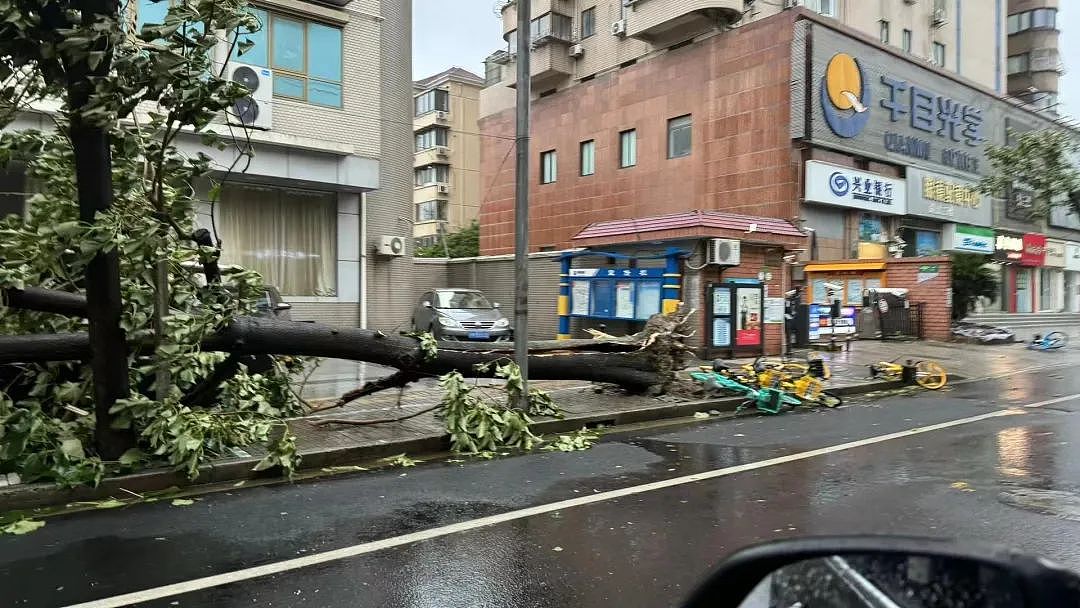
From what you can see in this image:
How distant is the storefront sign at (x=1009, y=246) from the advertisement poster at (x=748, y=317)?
2037cm

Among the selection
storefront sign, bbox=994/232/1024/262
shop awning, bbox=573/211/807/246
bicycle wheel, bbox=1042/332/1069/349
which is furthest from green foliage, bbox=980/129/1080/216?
shop awning, bbox=573/211/807/246

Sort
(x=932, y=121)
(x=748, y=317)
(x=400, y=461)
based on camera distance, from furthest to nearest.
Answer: (x=932, y=121) < (x=748, y=317) < (x=400, y=461)

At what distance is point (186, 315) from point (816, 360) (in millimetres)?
9585

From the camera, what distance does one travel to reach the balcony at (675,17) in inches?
1010

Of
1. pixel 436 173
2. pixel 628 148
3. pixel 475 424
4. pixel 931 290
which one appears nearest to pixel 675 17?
pixel 628 148

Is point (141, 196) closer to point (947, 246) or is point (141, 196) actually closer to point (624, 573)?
point (624, 573)

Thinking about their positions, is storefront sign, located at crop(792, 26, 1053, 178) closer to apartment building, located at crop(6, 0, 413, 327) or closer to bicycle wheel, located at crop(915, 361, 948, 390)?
bicycle wheel, located at crop(915, 361, 948, 390)

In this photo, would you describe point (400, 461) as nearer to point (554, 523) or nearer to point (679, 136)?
point (554, 523)

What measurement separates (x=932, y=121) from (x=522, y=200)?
24.9 metres

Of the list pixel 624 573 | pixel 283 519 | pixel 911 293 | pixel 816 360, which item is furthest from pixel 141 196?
pixel 911 293

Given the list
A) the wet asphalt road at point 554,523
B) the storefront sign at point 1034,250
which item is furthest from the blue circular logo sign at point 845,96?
the wet asphalt road at point 554,523

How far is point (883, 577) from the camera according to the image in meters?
1.32

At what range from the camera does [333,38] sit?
61.9 feet

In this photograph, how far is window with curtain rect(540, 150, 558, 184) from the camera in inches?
1315
